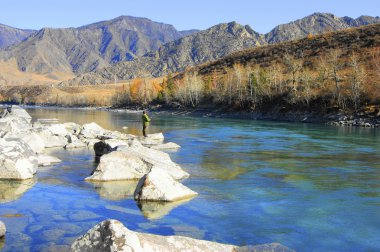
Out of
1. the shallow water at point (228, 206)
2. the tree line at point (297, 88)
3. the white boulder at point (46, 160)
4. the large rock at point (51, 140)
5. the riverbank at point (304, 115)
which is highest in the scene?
the tree line at point (297, 88)

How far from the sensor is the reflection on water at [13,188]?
16.0 metres

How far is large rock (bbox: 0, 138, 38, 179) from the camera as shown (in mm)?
19125

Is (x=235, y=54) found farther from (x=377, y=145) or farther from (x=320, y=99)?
(x=377, y=145)

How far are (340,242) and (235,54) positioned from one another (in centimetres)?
17783

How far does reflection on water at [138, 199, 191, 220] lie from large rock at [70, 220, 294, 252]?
4219 millimetres

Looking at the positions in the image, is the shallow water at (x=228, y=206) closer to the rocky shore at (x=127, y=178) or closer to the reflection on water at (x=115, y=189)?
the reflection on water at (x=115, y=189)

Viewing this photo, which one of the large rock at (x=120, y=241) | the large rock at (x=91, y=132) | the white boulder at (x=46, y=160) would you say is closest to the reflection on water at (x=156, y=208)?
the large rock at (x=120, y=241)

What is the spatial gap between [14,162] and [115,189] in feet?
17.3

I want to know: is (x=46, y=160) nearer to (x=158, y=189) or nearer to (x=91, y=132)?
(x=158, y=189)

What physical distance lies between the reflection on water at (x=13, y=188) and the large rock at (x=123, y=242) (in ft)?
26.1

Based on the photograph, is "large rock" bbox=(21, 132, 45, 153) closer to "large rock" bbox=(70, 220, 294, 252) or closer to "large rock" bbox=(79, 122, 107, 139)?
"large rock" bbox=(79, 122, 107, 139)

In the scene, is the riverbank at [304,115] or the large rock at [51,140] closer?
the large rock at [51,140]

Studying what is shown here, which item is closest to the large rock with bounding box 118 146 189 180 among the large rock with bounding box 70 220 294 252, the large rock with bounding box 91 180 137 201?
the large rock with bounding box 91 180 137 201

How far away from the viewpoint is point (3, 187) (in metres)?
17.5
